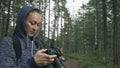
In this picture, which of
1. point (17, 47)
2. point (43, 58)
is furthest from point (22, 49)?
point (43, 58)

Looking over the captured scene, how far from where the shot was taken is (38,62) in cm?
215

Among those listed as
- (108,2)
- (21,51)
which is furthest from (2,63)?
(108,2)

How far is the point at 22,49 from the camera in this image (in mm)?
2438

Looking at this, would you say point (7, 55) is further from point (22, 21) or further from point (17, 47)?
point (22, 21)

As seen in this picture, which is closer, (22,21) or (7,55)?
(7,55)

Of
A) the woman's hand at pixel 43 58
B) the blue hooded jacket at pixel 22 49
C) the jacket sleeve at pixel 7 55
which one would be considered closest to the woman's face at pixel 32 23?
the blue hooded jacket at pixel 22 49

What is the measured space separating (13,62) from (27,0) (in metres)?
43.7

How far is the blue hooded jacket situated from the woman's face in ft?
0.13

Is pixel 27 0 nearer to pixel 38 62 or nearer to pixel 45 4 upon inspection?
pixel 45 4

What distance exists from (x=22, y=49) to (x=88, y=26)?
63.8 metres

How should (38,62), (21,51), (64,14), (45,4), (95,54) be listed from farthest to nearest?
(64,14) → (45,4) → (95,54) → (21,51) → (38,62)

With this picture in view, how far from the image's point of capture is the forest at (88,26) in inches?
1366

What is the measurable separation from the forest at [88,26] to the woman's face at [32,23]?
2.24 meters

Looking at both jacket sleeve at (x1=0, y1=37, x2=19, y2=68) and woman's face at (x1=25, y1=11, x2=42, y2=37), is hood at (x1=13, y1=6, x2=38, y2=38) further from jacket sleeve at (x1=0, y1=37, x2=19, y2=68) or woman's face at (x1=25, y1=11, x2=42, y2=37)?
jacket sleeve at (x1=0, y1=37, x2=19, y2=68)
